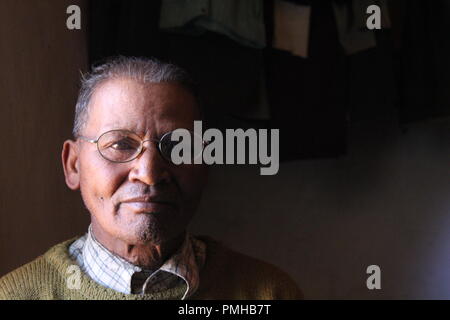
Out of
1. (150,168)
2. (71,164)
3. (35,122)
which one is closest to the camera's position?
(150,168)

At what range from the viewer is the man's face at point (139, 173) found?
2.24 feet

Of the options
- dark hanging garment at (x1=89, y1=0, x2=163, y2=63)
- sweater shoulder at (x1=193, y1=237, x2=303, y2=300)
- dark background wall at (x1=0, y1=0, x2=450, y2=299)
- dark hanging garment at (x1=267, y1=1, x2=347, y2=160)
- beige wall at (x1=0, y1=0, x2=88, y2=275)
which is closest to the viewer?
sweater shoulder at (x1=193, y1=237, x2=303, y2=300)

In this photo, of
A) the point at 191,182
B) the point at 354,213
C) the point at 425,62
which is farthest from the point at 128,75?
the point at 354,213

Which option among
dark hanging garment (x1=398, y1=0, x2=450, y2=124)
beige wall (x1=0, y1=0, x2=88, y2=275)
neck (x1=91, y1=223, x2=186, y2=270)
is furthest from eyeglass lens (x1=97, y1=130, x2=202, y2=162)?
dark hanging garment (x1=398, y1=0, x2=450, y2=124)

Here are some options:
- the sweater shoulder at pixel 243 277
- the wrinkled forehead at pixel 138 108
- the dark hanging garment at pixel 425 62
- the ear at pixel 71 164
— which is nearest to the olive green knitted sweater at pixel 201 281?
the sweater shoulder at pixel 243 277

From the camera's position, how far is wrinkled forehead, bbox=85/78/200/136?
69cm

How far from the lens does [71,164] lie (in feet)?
2.59

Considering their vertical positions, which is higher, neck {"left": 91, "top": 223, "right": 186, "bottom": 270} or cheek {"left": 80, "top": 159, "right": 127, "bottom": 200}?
cheek {"left": 80, "top": 159, "right": 127, "bottom": 200}

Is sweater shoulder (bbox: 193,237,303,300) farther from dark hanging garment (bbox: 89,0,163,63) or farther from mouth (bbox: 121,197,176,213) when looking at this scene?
dark hanging garment (bbox: 89,0,163,63)

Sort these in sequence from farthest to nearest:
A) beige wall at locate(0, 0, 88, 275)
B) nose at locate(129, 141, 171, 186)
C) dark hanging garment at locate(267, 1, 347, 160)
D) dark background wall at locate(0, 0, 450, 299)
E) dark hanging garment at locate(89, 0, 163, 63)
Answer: dark background wall at locate(0, 0, 450, 299) < dark hanging garment at locate(267, 1, 347, 160) < dark hanging garment at locate(89, 0, 163, 63) < beige wall at locate(0, 0, 88, 275) < nose at locate(129, 141, 171, 186)

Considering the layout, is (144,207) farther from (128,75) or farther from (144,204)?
(128,75)

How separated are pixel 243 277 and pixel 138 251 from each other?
7.4 inches

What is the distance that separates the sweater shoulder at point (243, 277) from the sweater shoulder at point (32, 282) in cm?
23

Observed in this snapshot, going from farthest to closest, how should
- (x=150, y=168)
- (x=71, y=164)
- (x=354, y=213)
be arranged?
1. (x=354, y=213)
2. (x=71, y=164)
3. (x=150, y=168)
